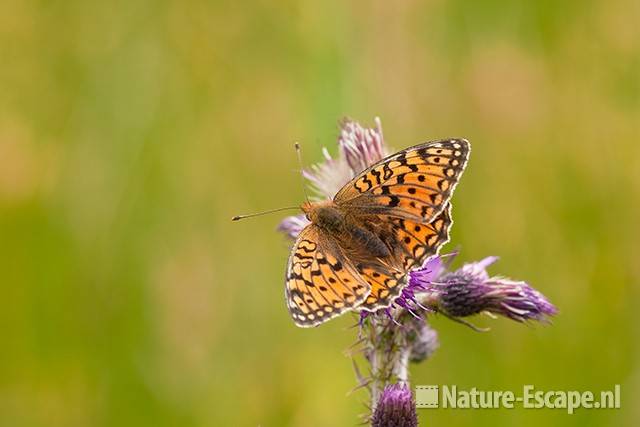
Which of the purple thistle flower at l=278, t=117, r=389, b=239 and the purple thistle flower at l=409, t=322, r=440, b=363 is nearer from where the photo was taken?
the purple thistle flower at l=409, t=322, r=440, b=363

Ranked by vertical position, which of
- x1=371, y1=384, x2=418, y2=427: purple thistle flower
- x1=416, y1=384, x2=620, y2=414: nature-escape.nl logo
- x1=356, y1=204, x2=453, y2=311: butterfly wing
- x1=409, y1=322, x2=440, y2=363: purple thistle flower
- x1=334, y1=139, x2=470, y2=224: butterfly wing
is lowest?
x1=416, y1=384, x2=620, y2=414: nature-escape.nl logo

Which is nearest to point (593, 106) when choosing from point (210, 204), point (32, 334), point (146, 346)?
point (210, 204)

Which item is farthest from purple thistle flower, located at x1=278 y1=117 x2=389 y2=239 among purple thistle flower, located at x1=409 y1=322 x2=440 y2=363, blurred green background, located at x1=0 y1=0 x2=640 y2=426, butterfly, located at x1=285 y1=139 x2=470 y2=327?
purple thistle flower, located at x1=409 y1=322 x2=440 y2=363

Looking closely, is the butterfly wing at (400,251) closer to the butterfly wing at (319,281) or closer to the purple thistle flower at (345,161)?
the butterfly wing at (319,281)

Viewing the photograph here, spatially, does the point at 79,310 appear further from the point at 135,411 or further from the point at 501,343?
the point at 501,343

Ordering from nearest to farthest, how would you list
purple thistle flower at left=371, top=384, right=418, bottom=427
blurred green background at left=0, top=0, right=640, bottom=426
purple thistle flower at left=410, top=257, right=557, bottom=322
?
purple thistle flower at left=371, top=384, right=418, bottom=427, purple thistle flower at left=410, top=257, right=557, bottom=322, blurred green background at left=0, top=0, right=640, bottom=426

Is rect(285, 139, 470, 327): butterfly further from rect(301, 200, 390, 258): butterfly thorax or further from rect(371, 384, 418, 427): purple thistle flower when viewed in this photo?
rect(371, 384, 418, 427): purple thistle flower

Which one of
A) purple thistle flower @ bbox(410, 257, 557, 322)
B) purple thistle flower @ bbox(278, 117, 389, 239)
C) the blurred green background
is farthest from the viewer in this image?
the blurred green background
